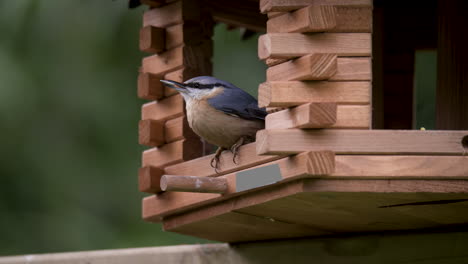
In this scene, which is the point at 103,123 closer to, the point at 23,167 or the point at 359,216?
the point at 23,167

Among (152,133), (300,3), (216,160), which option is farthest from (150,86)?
(300,3)

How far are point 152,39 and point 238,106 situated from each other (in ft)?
1.93

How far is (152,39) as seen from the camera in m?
5.60

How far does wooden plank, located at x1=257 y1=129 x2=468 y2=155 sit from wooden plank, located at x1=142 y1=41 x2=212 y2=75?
4.19ft

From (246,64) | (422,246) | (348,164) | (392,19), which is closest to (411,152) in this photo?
(348,164)

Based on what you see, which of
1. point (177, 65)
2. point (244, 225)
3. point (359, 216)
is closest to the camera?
point (359, 216)

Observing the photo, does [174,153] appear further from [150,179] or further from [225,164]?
[225,164]

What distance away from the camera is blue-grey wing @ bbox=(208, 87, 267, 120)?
5301 millimetres

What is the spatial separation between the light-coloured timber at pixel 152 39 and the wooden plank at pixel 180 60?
0.06 meters

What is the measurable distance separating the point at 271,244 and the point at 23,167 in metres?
3.16

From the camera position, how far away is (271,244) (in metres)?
5.61

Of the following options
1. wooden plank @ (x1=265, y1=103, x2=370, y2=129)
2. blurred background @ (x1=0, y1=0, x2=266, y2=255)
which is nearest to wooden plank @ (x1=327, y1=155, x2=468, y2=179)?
wooden plank @ (x1=265, y1=103, x2=370, y2=129)

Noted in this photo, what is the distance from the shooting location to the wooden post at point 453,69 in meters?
5.27

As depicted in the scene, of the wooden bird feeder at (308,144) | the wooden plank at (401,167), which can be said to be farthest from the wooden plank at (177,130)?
the wooden plank at (401,167)
